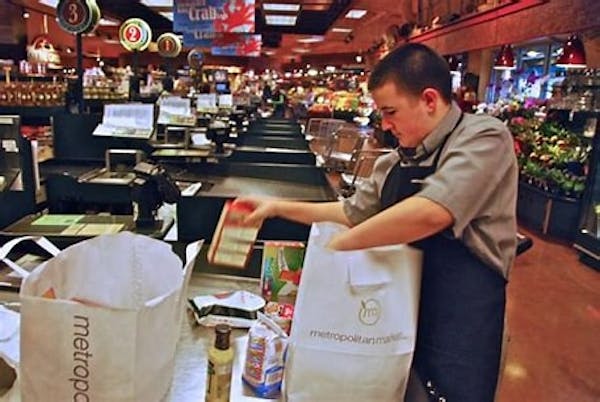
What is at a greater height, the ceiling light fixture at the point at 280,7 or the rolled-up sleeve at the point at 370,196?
the ceiling light fixture at the point at 280,7

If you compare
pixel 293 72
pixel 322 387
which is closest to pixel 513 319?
pixel 322 387

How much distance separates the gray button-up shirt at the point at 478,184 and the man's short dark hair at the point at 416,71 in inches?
3.3

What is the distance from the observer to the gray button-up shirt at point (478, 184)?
1.15 meters

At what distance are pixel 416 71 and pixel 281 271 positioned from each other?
0.67 m

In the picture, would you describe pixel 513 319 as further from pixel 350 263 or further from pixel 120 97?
pixel 120 97

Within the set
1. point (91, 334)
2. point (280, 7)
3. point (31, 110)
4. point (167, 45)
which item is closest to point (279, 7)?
point (280, 7)

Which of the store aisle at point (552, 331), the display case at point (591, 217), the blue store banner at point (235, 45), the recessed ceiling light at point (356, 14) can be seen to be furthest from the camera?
the recessed ceiling light at point (356, 14)

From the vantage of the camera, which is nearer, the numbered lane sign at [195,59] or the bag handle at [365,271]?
the bag handle at [365,271]

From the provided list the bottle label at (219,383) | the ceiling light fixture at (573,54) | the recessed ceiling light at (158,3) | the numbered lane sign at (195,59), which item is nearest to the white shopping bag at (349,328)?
the bottle label at (219,383)

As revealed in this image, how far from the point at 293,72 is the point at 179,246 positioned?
3411cm

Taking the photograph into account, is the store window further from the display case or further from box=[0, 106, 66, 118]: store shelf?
box=[0, 106, 66, 118]: store shelf

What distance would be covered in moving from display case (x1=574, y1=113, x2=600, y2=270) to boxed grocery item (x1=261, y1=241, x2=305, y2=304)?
4812mm

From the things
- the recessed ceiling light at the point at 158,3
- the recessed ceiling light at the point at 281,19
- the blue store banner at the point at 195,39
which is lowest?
the blue store banner at the point at 195,39

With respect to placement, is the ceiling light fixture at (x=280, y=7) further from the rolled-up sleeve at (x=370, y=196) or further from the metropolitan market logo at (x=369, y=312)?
→ the metropolitan market logo at (x=369, y=312)
